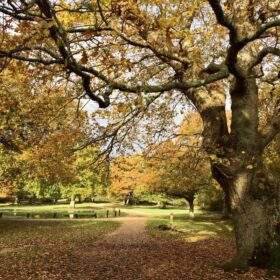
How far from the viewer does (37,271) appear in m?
10.6

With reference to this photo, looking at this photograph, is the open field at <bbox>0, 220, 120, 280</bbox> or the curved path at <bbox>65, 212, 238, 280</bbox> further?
the open field at <bbox>0, 220, 120, 280</bbox>

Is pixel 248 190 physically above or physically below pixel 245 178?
below

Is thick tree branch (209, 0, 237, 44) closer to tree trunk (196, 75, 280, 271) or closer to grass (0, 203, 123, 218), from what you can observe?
tree trunk (196, 75, 280, 271)

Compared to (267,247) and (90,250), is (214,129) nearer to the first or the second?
(267,247)

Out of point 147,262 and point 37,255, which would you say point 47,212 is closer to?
point 37,255

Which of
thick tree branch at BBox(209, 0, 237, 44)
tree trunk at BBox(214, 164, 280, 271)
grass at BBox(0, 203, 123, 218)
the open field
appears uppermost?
thick tree branch at BBox(209, 0, 237, 44)

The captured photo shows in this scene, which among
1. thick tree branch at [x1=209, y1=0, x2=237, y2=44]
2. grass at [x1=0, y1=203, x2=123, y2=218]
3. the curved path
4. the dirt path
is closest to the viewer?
thick tree branch at [x1=209, y1=0, x2=237, y2=44]

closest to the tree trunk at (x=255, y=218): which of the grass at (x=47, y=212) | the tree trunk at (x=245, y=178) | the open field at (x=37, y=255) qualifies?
the tree trunk at (x=245, y=178)

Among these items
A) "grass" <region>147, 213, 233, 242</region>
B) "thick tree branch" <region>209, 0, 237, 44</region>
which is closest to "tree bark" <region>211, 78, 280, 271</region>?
"thick tree branch" <region>209, 0, 237, 44</region>

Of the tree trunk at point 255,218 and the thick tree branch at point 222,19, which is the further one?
the tree trunk at point 255,218

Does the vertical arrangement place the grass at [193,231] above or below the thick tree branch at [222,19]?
below

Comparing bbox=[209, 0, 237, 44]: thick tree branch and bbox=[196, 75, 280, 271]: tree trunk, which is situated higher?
bbox=[209, 0, 237, 44]: thick tree branch

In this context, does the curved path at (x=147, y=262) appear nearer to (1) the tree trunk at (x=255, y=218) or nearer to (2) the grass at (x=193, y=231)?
(1) the tree trunk at (x=255, y=218)

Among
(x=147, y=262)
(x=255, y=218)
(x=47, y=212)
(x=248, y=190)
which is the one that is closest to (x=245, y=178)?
(x=248, y=190)
